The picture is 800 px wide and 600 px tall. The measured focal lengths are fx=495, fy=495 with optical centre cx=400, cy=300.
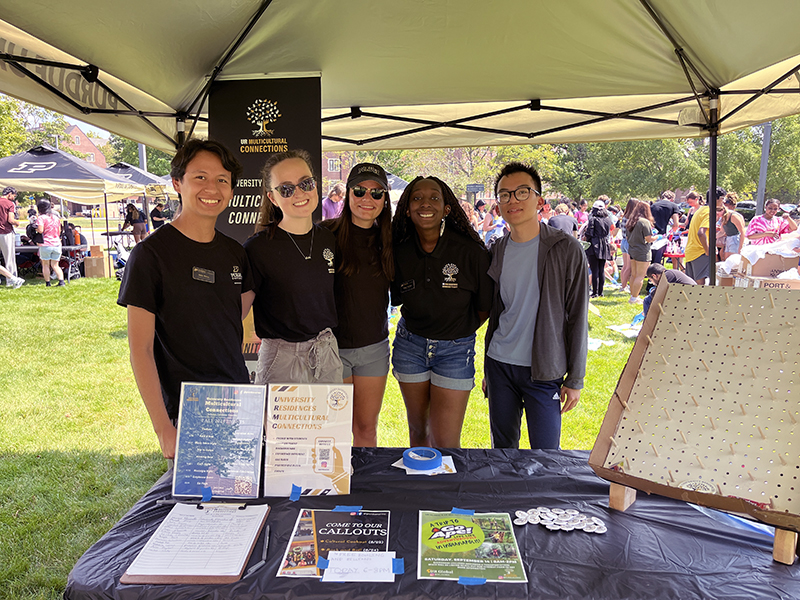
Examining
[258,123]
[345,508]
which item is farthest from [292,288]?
[258,123]

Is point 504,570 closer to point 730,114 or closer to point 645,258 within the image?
point 730,114

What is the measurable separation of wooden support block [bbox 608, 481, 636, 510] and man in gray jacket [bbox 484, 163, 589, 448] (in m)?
0.83

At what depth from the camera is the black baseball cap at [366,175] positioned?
2284 millimetres

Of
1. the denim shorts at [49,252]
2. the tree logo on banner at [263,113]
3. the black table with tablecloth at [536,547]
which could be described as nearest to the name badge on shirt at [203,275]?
the black table with tablecloth at [536,547]

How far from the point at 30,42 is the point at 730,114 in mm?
3866

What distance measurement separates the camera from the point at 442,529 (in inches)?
50.5

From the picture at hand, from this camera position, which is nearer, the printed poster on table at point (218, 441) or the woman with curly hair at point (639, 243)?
the printed poster on table at point (218, 441)

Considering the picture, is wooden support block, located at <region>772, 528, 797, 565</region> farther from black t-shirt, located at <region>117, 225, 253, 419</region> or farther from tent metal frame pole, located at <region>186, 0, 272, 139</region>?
tent metal frame pole, located at <region>186, 0, 272, 139</region>

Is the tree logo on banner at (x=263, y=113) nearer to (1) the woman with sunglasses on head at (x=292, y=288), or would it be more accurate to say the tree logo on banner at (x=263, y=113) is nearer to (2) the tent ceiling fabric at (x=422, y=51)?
(2) the tent ceiling fabric at (x=422, y=51)

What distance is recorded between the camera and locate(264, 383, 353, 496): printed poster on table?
1.45 meters

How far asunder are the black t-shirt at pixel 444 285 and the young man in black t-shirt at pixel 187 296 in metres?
0.86

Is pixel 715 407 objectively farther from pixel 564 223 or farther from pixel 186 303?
pixel 564 223

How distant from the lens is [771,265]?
5977 mm

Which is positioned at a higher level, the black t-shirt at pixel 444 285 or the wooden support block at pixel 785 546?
the black t-shirt at pixel 444 285
